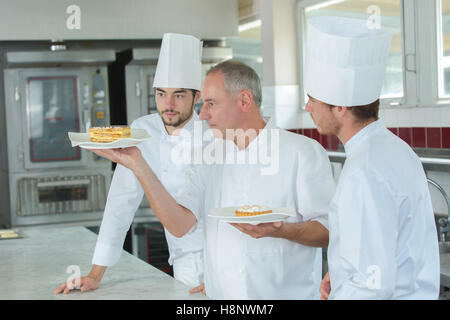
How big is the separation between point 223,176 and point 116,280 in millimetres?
486

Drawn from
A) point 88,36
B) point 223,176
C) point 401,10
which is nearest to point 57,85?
point 88,36

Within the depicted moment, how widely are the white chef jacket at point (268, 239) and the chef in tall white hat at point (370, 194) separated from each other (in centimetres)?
39

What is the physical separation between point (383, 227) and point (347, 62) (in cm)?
48

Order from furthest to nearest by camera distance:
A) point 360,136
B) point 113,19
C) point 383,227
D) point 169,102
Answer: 1. point 113,19
2. point 169,102
3. point 360,136
4. point 383,227

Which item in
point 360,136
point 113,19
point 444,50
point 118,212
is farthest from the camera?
point 113,19

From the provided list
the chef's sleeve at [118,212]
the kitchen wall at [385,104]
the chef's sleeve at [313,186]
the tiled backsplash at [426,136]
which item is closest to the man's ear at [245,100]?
the chef's sleeve at [313,186]

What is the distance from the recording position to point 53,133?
194 inches

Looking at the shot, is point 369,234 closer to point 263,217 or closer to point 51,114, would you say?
point 263,217

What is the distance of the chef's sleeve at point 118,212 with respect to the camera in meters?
2.06

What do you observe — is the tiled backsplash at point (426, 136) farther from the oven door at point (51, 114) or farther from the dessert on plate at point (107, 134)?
the oven door at point (51, 114)

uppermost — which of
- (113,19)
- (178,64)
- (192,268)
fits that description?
(113,19)

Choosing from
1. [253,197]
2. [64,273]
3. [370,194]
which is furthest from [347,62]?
[64,273]
